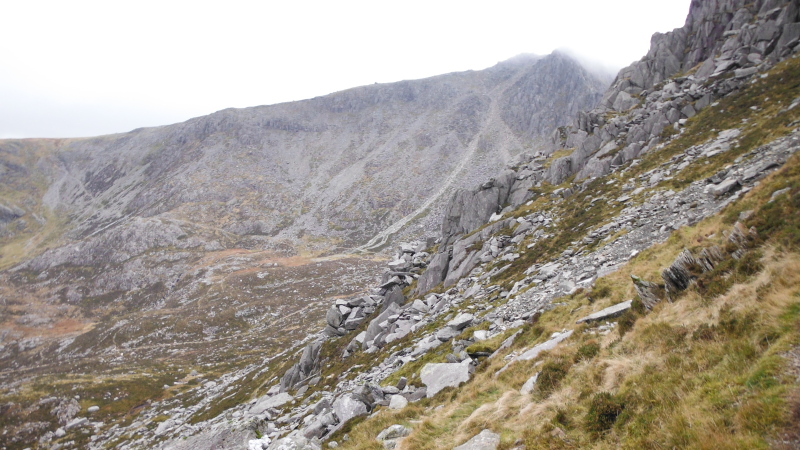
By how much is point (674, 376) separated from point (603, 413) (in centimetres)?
176

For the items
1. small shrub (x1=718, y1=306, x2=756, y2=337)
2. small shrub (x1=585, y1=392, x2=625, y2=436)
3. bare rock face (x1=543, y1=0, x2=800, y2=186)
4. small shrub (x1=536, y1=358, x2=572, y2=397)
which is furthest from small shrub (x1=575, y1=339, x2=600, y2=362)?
bare rock face (x1=543, y1=0, x2=800, y2=186)

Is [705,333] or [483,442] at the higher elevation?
[705,333]

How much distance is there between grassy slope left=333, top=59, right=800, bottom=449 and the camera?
602cm

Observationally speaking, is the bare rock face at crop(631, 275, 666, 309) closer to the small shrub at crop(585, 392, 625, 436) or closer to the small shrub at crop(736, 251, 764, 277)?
the small shrub at crop(736, 251, 764, 277)

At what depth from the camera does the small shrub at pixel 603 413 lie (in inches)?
308

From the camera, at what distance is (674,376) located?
25.8 feet

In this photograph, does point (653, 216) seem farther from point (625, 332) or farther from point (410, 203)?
point (410, 203)

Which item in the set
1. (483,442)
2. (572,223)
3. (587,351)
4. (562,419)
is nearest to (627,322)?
(587,351)

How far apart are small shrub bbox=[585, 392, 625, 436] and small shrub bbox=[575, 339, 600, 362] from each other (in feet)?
10.9

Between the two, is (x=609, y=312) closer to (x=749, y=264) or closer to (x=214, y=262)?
(x=749, y=264)

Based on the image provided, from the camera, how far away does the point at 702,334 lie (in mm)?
8641

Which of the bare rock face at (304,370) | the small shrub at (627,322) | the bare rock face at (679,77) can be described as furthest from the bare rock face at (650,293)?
the bare rock face at (679,77)

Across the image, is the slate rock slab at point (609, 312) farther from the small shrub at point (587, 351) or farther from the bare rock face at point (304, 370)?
the bare rock face at point (304, 370)

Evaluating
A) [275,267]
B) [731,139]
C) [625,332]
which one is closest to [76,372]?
[275,267]
